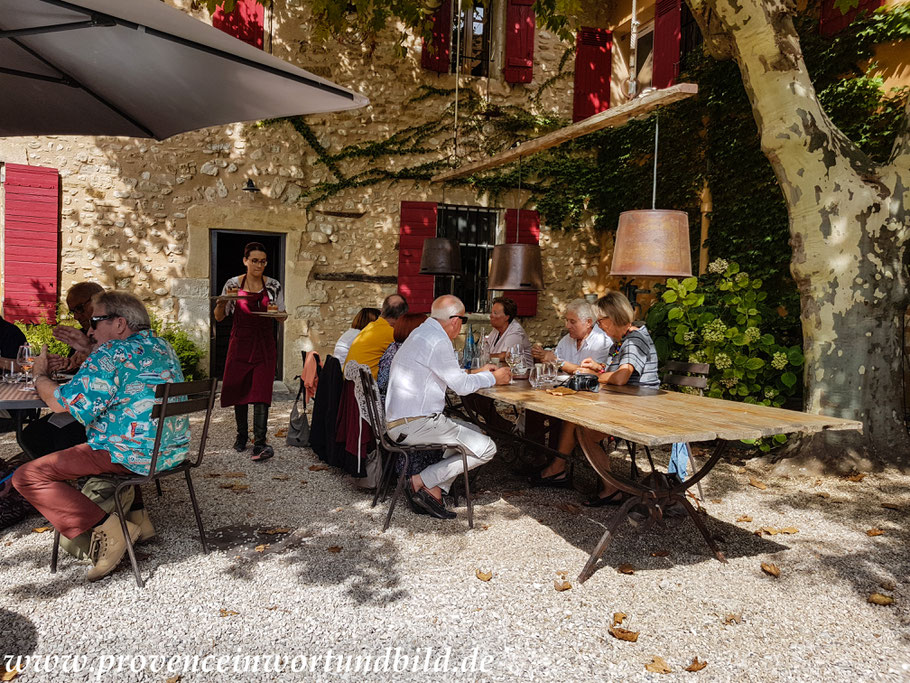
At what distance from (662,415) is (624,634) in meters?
1.05

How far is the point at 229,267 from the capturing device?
37.6 feet

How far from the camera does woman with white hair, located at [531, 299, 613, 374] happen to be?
15.1ft

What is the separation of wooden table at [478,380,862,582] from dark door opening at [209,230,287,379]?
15.0ft

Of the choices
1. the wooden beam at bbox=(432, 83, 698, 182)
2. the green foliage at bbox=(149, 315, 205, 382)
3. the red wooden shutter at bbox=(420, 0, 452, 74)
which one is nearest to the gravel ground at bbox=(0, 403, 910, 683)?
the wooden beam at bbox=(432, 83, 698, 182)

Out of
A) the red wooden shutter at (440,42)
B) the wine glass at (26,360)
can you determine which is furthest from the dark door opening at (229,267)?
the wine glass at (26,360)

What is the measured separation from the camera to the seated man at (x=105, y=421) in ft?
9.12

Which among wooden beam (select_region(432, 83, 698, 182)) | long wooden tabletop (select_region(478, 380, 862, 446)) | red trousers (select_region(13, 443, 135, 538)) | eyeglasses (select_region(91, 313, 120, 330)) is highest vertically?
wooden beam (select_region(432, 83, 698, 182))

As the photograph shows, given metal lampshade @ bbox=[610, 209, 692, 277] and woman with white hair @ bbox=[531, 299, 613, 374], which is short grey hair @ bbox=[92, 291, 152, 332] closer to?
metal lampshade @ bbox=[610, 209, 692, 277]

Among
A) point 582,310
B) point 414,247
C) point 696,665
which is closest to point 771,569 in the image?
point 696,665

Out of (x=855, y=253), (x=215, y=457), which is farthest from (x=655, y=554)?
(x=215, y=457)

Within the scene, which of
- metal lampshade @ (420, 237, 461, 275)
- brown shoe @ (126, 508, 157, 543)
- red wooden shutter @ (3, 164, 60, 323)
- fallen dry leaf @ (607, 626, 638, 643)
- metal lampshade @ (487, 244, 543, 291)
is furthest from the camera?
red wooden shutter @ (3, 164, 60, 323)

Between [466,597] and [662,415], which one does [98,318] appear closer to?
[466,597]

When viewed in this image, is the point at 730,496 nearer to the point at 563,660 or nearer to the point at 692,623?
the point at 692,623

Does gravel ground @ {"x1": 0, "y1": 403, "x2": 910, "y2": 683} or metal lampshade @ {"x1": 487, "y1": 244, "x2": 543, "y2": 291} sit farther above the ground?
metal lampshade @ {"x1": 487, "y1": 244, "x2": 543, "y2": 291}
